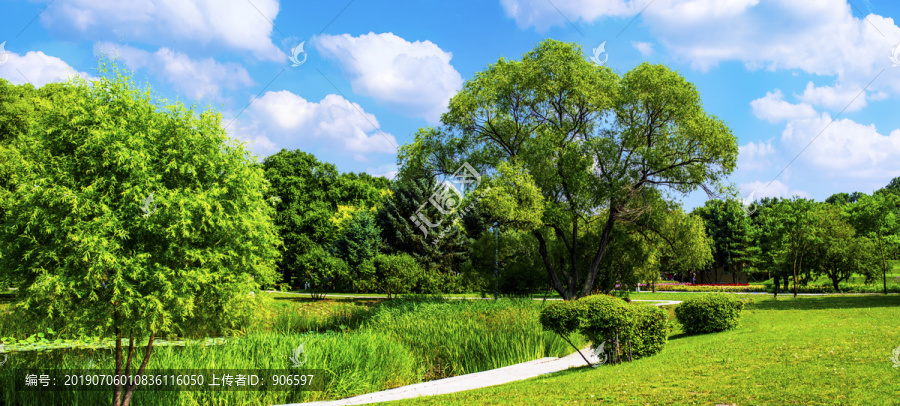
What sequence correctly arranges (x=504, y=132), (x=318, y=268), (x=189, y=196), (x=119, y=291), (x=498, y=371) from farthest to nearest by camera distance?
1. (x=318, y=268)
2. (x=504, y=132)
3. (x=498, y=371)
4. (x=189, y=196)
5. (x=119, y=291)

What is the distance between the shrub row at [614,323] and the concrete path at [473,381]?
0.93 meters

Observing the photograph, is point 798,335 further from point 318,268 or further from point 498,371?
point 318,268

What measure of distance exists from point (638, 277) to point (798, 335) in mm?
15448

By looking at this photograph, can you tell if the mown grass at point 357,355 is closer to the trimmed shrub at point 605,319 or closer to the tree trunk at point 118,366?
the tree trunk at point 118,366

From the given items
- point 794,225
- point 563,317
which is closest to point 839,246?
point 794,225

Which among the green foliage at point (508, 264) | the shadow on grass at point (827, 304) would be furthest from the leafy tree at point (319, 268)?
the shadow on grass at point (827, 304)

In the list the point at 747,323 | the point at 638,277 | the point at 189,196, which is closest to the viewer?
the point at 189,196

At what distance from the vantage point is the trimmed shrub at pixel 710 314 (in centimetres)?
1557

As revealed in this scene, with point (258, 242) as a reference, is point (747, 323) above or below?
below

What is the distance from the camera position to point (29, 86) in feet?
118

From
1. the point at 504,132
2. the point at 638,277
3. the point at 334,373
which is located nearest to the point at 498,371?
the point at 334,373

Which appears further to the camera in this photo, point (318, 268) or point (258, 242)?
point (318, 268)

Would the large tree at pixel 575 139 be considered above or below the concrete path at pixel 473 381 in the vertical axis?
above

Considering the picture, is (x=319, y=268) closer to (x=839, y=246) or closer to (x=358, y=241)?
(x=358, y=241)
